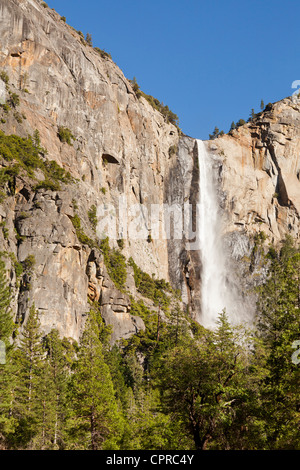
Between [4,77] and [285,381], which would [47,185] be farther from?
[285,381]

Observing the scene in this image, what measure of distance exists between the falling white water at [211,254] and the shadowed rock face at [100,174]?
1601mm

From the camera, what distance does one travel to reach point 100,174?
81562mm

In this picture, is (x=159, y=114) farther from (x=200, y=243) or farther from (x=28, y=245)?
(x=28, y=245)

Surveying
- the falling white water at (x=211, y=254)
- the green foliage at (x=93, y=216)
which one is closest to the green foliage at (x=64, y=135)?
the green foliage at (x=93, y=216)

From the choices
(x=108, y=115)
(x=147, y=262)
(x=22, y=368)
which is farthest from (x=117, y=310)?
(x=108, y=115)

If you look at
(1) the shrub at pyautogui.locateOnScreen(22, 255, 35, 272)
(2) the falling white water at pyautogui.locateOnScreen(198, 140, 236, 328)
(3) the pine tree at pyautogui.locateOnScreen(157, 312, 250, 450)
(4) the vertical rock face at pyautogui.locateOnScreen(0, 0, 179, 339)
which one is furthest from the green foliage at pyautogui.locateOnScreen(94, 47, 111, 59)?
(3) the pine tree at pyautogui.locateOnScreen(157, 312, 250, 450)

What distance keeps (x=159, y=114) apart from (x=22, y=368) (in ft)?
262

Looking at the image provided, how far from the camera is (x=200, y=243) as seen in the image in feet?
316

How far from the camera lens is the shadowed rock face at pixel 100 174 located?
5606 centimetres

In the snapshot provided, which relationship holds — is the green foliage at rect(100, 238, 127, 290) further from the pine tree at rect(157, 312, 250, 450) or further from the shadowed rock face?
the pine tree at rect(157, 312, 250, 450)

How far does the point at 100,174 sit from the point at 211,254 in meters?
28.5

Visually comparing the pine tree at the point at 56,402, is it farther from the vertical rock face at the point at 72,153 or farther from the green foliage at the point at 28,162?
the green foliage at the point at 28,162

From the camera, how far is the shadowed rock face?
56062 millimetres

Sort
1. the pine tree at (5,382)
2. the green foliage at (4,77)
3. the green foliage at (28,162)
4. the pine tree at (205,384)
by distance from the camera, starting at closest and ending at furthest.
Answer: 1. the pine tree at (205,384)
2. the pine tree at (5,382)
3. the green foliage at (28,162)
4. the green foliage at (4,77)
